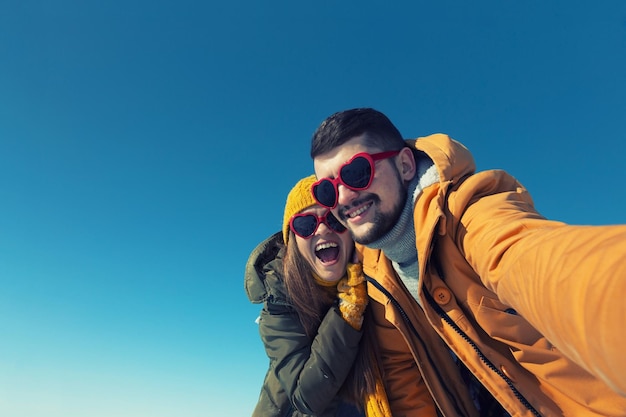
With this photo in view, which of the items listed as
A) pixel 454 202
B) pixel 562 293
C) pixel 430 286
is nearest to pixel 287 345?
pixel 430 286

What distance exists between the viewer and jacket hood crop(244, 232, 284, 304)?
446cm

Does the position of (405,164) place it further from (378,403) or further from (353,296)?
(378,403)

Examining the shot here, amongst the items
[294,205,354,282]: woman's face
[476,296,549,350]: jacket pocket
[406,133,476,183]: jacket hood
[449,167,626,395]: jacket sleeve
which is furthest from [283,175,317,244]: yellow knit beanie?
[449,167,626,395]: jacket sleeve

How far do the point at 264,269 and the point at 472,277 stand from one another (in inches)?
110

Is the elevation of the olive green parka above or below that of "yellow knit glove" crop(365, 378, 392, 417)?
above

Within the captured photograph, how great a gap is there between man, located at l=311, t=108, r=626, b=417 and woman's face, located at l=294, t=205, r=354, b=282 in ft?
1.61

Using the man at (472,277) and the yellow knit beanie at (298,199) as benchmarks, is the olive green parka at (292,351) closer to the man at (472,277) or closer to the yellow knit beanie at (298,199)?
the yellow knit beanie at (298,199)

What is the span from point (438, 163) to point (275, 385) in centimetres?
321

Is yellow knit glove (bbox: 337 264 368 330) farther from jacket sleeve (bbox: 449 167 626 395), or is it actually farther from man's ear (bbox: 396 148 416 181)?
jacket sleeve (bbox: 449 167 626 395)

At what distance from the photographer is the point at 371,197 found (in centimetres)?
327

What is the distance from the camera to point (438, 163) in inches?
109

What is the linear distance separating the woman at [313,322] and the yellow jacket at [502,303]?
313 millimetres

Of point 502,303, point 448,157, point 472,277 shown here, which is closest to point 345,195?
point 448,157

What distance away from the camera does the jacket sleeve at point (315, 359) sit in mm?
3721
